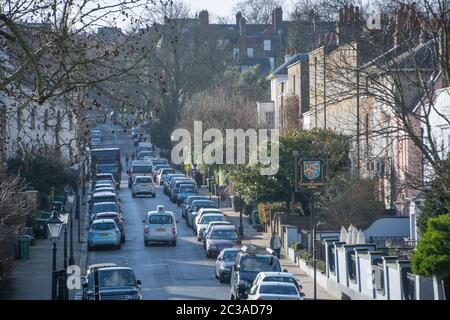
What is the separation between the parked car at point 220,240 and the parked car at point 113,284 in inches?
531

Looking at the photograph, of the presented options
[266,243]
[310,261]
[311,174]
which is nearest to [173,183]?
[266,243]

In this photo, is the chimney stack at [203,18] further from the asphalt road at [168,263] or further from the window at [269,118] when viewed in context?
the asphalt road at [168,263]

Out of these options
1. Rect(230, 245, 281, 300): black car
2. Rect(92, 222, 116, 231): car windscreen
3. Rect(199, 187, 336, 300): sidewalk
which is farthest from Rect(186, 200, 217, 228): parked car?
Rect(230, 245, 281, 300): black car

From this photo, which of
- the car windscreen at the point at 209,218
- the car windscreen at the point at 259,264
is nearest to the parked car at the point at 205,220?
the car windscreen at the point at 209,218

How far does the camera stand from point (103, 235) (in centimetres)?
4581

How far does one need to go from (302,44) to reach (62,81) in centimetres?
9120

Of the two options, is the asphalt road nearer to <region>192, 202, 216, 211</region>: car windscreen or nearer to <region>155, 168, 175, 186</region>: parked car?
<region>192, 202, 216, 211</region>: car windscreen

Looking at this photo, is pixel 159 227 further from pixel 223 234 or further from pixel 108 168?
pixel 108 168

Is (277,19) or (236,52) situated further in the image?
(277,19)

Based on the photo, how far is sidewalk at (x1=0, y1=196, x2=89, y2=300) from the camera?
108ft

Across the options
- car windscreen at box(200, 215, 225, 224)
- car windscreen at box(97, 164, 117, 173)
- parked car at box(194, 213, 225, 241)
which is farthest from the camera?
car windscreen at box(97, 164, 117, 173)

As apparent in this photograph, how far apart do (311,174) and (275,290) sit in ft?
51.8

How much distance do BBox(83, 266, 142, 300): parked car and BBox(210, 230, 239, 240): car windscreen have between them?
13.9m
